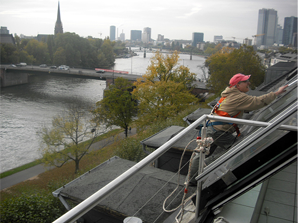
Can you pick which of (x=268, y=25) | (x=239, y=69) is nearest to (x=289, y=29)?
(x=268, y=25)

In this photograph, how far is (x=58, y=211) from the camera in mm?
10578

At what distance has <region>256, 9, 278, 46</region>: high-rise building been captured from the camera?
501 feet

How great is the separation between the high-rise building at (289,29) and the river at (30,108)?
13161 cm

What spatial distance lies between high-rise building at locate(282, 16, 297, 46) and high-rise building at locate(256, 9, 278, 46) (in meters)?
6.52

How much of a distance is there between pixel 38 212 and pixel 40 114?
79.2 ft

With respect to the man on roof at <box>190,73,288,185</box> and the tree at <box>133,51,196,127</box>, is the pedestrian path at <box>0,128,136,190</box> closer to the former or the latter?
the tree at <box>133,51,196,127</box>

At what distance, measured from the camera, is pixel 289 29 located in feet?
516

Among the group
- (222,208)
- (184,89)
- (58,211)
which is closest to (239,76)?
(222,208)

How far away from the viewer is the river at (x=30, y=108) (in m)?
22.2

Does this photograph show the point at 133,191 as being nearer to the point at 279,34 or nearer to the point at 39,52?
the point at 39,52

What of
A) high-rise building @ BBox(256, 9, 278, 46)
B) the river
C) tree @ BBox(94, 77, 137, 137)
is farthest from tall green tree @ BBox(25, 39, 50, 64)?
high-rise building @ BBox(256, 9, 278, 46)

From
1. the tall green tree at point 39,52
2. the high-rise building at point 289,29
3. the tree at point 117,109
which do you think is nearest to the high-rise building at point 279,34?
the high-rise building at point 289,29

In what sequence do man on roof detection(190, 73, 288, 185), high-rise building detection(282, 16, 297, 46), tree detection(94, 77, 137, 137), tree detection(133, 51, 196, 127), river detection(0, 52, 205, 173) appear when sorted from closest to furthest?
man on roof detection(190, 73, 288, 185) → river detection(0, 52, 205, 173) → tree detection(133, 51, 196, 127) → tree detection(94, 77, 137, 137) → high-rise building detection(282, 16, 297, 46)

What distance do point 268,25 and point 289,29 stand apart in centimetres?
1187
